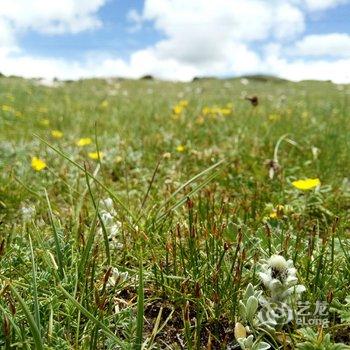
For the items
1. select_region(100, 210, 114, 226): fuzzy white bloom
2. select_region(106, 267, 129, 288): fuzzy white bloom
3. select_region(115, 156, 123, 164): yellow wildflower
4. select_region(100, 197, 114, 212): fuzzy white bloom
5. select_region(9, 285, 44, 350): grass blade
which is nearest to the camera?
select_region(9, 285, 44, 350): grass blade

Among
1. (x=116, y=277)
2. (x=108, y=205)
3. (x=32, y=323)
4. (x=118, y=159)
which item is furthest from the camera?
(x=118, y=159)

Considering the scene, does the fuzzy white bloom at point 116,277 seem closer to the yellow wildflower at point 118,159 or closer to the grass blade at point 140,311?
the grass blade at point 140,311

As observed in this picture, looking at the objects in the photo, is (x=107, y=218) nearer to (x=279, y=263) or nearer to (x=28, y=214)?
(x=28, y=214)

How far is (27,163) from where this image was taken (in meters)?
4.74

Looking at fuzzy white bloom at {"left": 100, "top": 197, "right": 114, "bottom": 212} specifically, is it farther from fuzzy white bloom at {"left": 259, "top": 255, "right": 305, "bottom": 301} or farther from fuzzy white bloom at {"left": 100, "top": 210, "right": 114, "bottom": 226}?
fuzzy white bloom at {"left": 259, "top": 255, "right": 305, "bottom": 301}

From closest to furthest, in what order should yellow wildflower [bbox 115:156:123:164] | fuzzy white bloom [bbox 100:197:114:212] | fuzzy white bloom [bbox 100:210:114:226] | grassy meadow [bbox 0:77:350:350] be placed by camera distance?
grassy meadow [bbox 0:77:350:350], fuzzy white bloom [bbox 100:210:114:226], fuzzy white bloom [bbox 100:197:114:212], yellow wildflower [bbox 115:156:123:164]

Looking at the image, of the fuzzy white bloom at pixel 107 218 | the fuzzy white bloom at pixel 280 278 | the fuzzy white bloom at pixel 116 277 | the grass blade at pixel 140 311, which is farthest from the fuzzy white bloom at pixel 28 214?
the fuzzy white bloom at pixel 280 278

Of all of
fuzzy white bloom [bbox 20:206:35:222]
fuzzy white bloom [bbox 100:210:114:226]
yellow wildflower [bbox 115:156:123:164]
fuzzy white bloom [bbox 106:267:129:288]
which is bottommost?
fuzzy white bloom [bbox 106:267:129:288]

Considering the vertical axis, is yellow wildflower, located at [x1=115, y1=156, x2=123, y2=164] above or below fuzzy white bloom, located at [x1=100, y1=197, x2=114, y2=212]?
above

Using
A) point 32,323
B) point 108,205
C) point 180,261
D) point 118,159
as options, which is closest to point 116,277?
point 180,261

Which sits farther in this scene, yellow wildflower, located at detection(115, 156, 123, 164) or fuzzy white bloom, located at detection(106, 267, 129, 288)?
yellow wildflower, located at detection(115, 156, 123, 164)

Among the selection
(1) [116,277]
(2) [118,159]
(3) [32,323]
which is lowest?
(1) [116,277]

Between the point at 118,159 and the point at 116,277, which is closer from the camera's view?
the point at 116,277

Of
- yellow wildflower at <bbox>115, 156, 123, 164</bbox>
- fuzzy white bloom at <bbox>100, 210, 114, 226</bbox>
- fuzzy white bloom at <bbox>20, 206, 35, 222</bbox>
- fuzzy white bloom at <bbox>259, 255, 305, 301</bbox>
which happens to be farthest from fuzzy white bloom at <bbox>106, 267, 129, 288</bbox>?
yellow wildflower at <bbox>115, 156, 123, 164</bbox>
